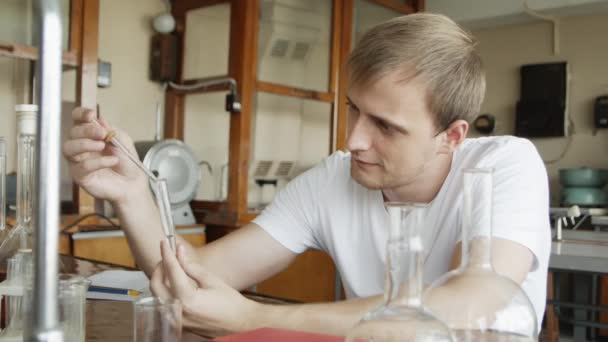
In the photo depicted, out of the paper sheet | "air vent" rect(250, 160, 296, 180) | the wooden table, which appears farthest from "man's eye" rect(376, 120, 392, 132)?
"air vent" rect(250, 160, 296, 180)

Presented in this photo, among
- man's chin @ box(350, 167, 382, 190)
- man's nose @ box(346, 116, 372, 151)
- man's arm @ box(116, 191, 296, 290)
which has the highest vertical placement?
man's nose @ box(346, 116, 372, 151)

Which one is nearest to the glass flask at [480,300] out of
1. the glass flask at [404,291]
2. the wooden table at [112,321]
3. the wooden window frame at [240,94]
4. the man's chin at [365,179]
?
the glass flask at [404,291]

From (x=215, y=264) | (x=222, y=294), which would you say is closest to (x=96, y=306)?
(x=222, y=294)

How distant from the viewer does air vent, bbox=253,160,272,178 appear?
3371 millimetres

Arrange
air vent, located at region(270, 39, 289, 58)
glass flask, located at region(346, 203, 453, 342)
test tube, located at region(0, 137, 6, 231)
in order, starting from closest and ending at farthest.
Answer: glass flask, located at region(346, 203, 453, 342) < test tube, located at region(0, 137, 6, 231) < air vent, located at region(270, 39, 289, 58)

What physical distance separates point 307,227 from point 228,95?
1.81 m

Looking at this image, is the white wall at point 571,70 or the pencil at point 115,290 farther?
the white wall at point 571,70

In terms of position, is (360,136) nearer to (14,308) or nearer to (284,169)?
(14,308)

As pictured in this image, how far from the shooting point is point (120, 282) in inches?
46.3

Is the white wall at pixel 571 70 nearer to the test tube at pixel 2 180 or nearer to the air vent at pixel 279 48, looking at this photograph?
the air vent at pixel 279 48

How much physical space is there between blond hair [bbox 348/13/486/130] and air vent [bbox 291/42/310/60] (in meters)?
2.46

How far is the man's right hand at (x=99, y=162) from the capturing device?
1055 millimetres

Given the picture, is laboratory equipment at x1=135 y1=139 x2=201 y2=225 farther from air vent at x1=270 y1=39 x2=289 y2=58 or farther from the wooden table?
the wooden table

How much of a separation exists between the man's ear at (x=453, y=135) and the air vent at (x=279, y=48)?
230 centimetres
